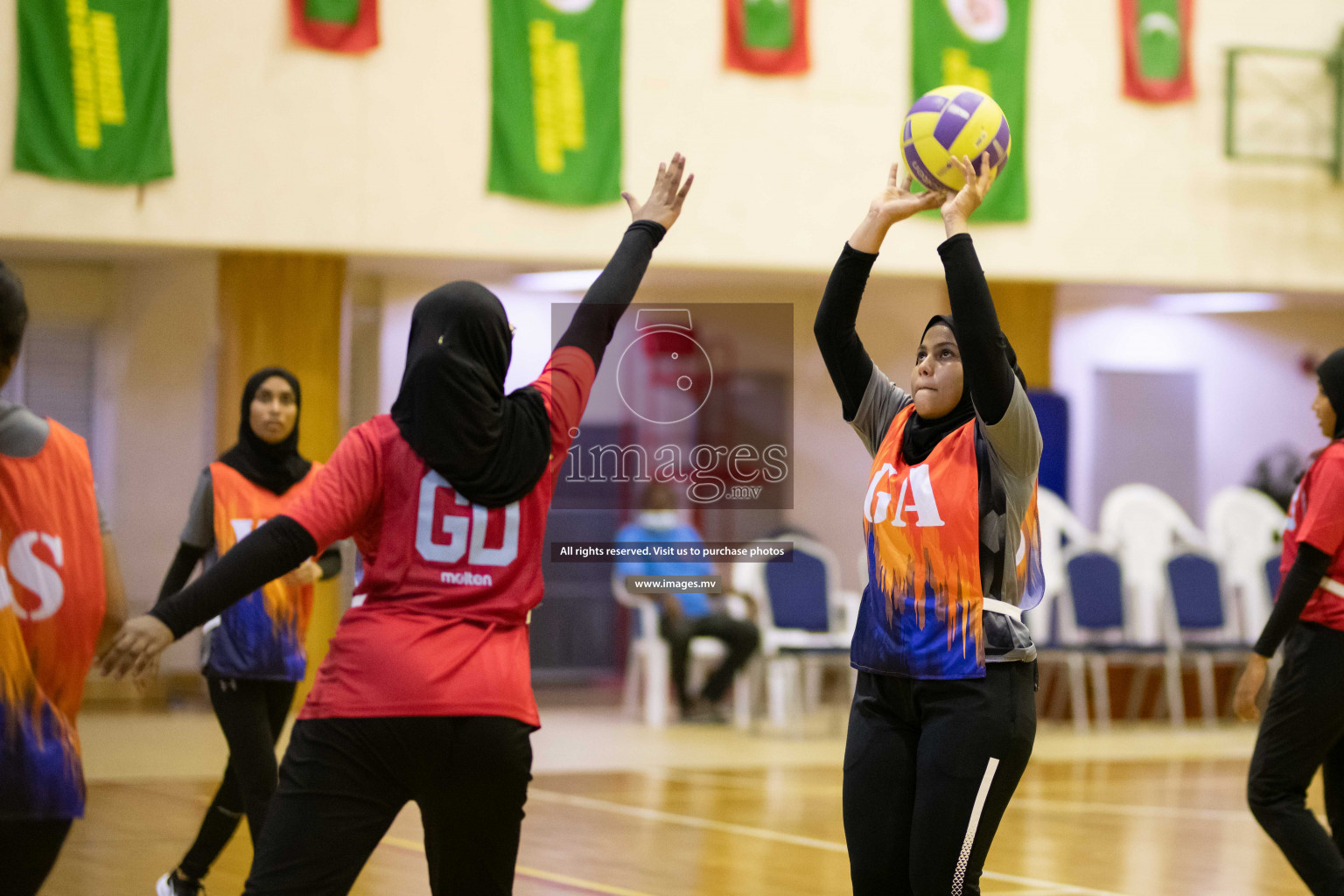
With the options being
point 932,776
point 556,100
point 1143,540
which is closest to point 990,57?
point 556,100

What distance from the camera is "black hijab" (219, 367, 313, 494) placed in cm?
494

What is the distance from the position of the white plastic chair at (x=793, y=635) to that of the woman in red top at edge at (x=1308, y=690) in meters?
5.69

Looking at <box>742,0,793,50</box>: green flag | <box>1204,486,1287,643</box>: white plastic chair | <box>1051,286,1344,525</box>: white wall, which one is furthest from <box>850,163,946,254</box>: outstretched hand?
<box>1051,286,1344,525</box>: white wall

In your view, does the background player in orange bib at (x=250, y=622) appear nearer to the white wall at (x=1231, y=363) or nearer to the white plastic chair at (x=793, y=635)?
the white plastic chair at (x=793, y=635)

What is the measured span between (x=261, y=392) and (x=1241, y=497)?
911cm

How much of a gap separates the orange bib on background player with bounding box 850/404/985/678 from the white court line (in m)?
2.61

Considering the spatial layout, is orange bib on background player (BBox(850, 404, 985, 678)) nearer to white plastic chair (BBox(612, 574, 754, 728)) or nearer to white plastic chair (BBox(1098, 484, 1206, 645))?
white plastic chair (BBox(612, 574, 754, 728))

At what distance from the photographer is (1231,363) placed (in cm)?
1351

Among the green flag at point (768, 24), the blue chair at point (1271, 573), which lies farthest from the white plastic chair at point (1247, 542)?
the green flag at point (768, 24)

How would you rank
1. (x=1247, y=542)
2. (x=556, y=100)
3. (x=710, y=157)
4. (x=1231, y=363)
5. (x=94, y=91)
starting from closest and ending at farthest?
1. (x=94, y=91)
2. (x=556, y=100)
3. (x=710, y=157)
4. (x=1247, y=542)
5. (x=1231, y=363)

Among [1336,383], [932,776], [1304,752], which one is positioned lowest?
[1304,752]

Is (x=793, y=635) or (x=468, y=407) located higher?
(x=468, y=407)

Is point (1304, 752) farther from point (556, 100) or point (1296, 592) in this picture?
point (556, 100)

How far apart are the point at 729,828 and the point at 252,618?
2.80 meters
